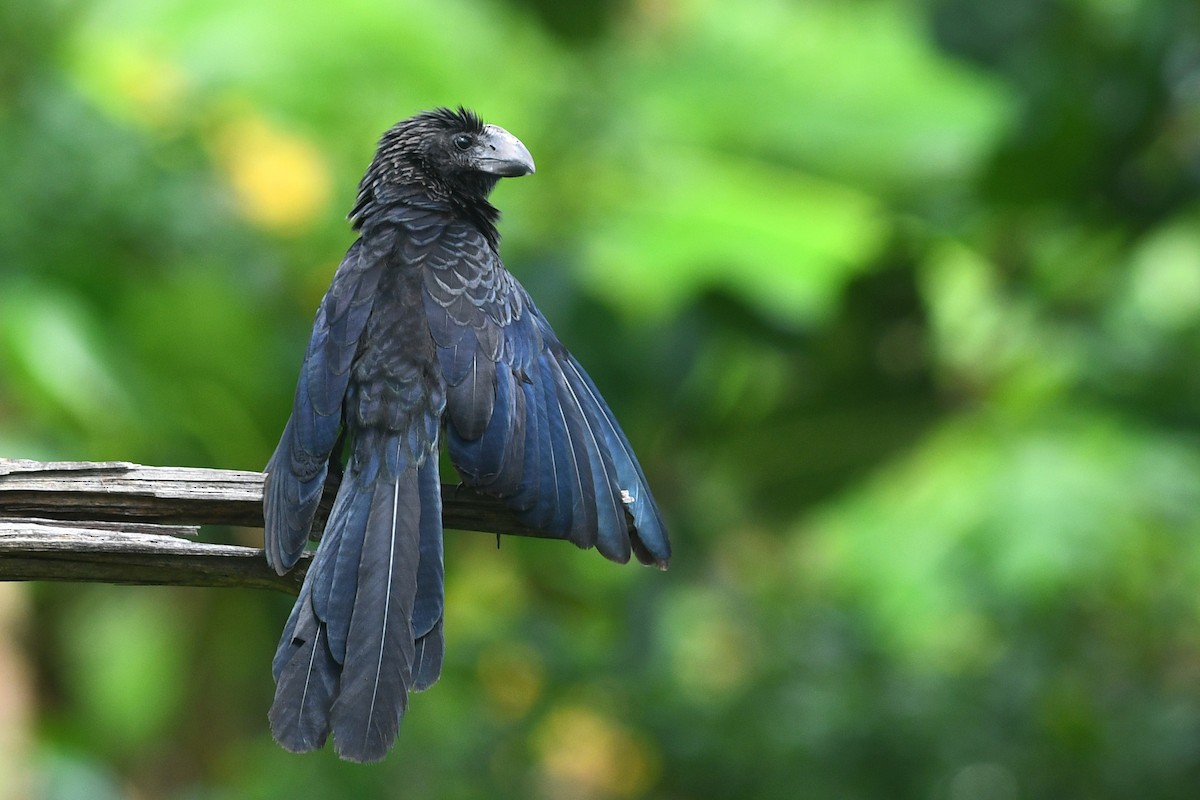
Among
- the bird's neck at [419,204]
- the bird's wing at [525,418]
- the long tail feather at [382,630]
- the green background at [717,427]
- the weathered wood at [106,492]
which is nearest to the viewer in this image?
the long tail feather at [382,630]

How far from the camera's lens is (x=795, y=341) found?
20.7ft

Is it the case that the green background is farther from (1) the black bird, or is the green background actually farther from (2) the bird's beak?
(1) the black bird

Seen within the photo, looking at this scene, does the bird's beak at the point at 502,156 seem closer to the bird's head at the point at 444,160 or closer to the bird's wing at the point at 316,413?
the bird's head at the point at 444,160

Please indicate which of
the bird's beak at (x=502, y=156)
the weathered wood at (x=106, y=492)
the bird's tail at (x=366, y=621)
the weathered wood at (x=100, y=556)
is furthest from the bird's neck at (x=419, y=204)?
the weathered wood at (x=100, y=556)

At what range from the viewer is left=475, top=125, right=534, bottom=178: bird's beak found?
412 centimetres

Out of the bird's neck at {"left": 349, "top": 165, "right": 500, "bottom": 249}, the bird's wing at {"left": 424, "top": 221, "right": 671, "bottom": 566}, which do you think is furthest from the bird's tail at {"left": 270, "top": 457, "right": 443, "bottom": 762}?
the bird's neck at {"left": 349, "top": 165, "right": 500, "bottom": 249}

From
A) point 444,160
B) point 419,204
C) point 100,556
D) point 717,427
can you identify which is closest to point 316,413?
point 100,556

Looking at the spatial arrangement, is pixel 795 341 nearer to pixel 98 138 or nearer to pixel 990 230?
pixel 990 230

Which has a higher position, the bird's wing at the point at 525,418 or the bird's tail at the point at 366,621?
the bird's wing at the point at 525,418

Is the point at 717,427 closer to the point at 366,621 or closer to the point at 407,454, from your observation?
the point at 407,454

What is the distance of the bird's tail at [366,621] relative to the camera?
2.59m

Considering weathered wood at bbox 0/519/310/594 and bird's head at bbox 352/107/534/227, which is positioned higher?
bird's head at bbox 352/107/534/227

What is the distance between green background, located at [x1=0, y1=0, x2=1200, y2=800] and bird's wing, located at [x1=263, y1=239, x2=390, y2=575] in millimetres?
2385

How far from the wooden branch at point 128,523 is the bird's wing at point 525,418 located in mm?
109
